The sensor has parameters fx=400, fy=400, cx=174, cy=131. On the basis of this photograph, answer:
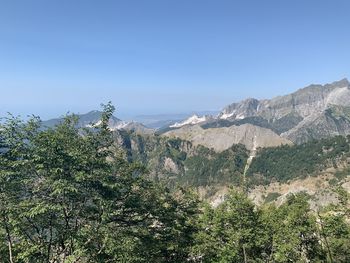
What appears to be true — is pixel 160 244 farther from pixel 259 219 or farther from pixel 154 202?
pixel 259 219

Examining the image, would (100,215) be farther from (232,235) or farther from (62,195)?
(232,235)

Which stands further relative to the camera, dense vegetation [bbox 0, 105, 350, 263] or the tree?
dense vegetation [bbox 0, 105, 350, 263]

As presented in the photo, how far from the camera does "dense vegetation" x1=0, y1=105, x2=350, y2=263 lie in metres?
27.0

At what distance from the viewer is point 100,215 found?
98.1 ft

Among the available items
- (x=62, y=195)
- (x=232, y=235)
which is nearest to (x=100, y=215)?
(x=62, y=195)

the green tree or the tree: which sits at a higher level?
the tree

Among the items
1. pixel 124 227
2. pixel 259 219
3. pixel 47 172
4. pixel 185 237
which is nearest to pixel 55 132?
pixel 47 172

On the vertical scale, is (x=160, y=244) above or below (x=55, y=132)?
below

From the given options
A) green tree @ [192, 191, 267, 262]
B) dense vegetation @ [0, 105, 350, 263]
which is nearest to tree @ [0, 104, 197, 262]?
dense vegetation @ [0, 105, 350, 263]

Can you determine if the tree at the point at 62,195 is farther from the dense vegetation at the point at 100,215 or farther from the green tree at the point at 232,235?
the green tree at the point at 232,235

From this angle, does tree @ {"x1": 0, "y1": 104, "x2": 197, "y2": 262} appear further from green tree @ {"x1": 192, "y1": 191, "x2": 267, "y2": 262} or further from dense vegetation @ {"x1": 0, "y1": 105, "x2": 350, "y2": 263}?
green tree @ {"x1": 192, "y1": 191, "x2": 267, "y2": 262}

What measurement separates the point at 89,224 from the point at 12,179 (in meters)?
6.95

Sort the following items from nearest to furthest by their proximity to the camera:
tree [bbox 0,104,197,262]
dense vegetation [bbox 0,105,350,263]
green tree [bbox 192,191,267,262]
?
tree [bbox 0,104,197,262]
dense vegetation [bbox 0,105,350,263]
green tree [bbox 192,191,267,262]

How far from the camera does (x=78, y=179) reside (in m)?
26.3
